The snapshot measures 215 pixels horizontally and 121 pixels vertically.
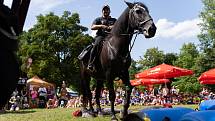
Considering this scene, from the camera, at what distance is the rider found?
11.9 metres

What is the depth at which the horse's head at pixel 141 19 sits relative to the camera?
10.4 m

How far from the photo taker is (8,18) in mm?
2402

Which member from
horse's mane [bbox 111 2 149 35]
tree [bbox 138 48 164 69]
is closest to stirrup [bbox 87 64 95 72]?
horse's mane [bbox 111 2 149 35]

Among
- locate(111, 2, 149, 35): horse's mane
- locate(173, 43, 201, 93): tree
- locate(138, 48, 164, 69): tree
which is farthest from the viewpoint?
locate(138, 48, 164, 69): tree

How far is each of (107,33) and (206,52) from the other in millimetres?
67439

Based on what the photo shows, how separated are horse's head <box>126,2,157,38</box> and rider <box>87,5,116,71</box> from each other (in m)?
1.21

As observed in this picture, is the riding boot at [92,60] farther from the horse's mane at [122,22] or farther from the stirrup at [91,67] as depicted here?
the horse's mane at [122,22]

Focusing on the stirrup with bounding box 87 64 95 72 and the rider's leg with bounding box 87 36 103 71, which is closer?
the rider's leg with bounding box 87 36 103 71

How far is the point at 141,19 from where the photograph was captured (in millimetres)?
10656

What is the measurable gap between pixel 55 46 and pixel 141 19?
222 ft

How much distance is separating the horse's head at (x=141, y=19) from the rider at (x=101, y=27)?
1.21 metres

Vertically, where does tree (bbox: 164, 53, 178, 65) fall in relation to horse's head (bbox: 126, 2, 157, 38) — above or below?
above

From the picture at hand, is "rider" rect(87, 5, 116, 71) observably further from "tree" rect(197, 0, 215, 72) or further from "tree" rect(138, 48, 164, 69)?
"tree" rect(138, 48, 164, 69)

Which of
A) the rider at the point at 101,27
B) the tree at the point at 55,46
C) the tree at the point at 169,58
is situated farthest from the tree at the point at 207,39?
the rider at the point at 101,27
